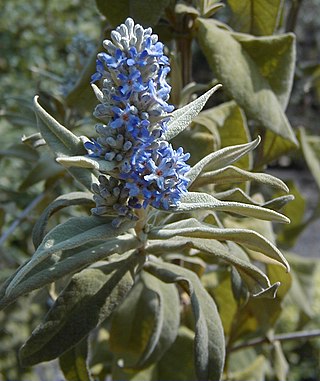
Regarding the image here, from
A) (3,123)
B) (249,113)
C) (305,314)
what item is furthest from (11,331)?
(249,113)

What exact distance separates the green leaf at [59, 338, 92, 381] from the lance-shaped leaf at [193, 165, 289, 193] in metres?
0.30

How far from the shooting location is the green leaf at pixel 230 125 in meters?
1.13

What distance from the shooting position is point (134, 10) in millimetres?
993

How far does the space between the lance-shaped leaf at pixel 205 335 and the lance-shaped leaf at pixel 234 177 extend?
5.5 inches

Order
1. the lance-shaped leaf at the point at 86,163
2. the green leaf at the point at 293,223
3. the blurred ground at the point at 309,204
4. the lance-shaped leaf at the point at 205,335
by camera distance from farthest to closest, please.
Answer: the blurred ground at the point at 309,204
the green leaf at the point at 293,223
the lance-shaped leaf at the point at 205,335
the lance-shaped leaf at the point at 86,163

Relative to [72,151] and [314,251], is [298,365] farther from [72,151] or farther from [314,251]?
[72,151]

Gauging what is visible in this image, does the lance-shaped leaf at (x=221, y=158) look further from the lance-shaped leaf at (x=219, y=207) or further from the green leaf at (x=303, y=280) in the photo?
the green leaf at (x=303, y=280)

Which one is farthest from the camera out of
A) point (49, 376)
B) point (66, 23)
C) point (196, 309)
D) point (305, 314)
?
point (66, 23)

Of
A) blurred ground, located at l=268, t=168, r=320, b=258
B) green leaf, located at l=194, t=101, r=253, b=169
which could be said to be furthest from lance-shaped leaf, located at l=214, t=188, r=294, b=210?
blurred ground, located at l=268, t=168, r=320, b=258

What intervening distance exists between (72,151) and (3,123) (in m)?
2.33

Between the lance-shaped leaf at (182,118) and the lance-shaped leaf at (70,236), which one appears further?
the lance-shaped leaf at (182,118)

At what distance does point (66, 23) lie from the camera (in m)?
3.59

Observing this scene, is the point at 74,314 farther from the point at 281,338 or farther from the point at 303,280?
the point at 303,280

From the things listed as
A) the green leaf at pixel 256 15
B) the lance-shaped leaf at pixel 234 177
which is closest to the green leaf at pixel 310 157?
the green leaf at pixel 256 15
